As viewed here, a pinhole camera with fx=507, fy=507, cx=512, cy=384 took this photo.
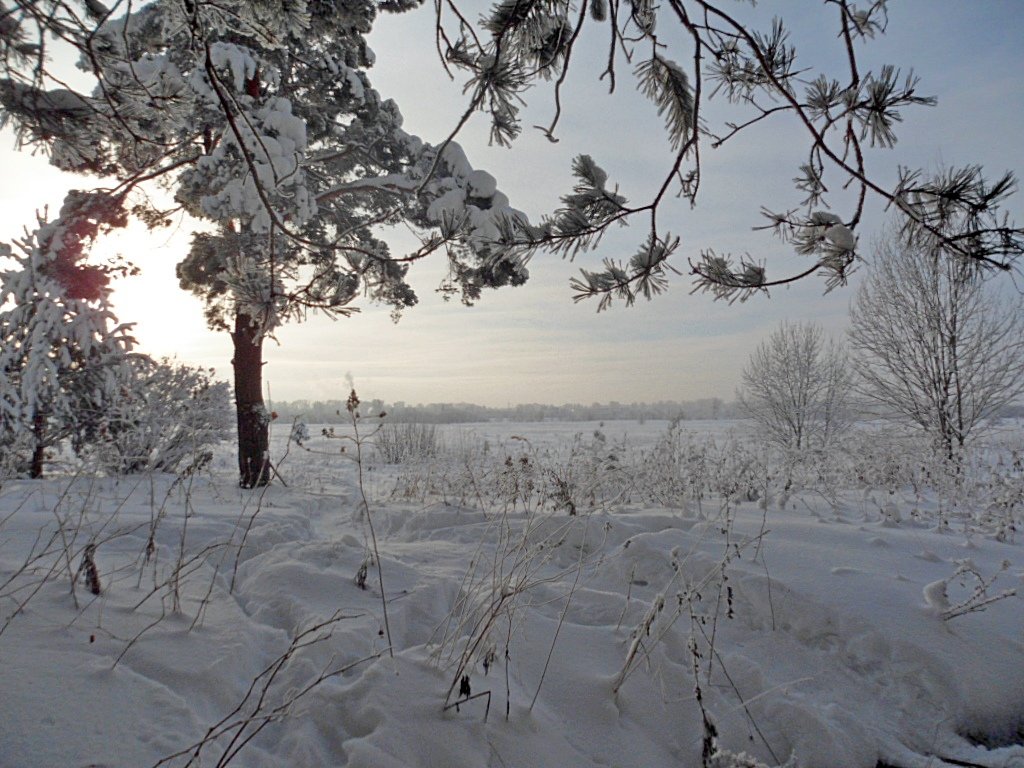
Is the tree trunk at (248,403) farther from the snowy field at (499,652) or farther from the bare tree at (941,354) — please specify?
the bare tree at (941,354)

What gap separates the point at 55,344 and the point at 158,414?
1844 millimetres

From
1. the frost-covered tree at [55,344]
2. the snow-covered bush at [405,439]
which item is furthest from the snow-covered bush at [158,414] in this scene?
the snow-covered bush at [405,439]

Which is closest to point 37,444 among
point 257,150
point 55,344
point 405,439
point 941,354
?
point 55,344

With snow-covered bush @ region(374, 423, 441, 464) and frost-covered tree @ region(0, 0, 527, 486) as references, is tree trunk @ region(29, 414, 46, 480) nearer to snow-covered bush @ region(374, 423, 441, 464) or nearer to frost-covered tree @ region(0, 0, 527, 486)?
frost-covered tree @ region(0, 0, 527, 486)

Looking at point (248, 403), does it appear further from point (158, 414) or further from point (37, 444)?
point (37, 444)

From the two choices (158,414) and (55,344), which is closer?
(55,344)

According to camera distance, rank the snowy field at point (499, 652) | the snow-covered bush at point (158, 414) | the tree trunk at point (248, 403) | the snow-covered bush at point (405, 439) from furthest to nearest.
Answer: the snow-covered bush at point (405, 439), the snow-covered bush at point (158, 414), the tree trunk at point (248, 403), the snowy field at point (499, 652)

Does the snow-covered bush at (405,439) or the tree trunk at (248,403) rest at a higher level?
the tree trunk at (248,403)

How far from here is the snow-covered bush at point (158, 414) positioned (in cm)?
707

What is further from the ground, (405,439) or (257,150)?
(257,150)

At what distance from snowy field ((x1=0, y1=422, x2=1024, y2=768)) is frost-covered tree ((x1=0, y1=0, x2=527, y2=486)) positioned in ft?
3.28

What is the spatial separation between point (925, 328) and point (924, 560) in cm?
961

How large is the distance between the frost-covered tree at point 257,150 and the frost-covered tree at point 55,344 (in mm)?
1283

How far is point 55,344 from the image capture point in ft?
21.9
